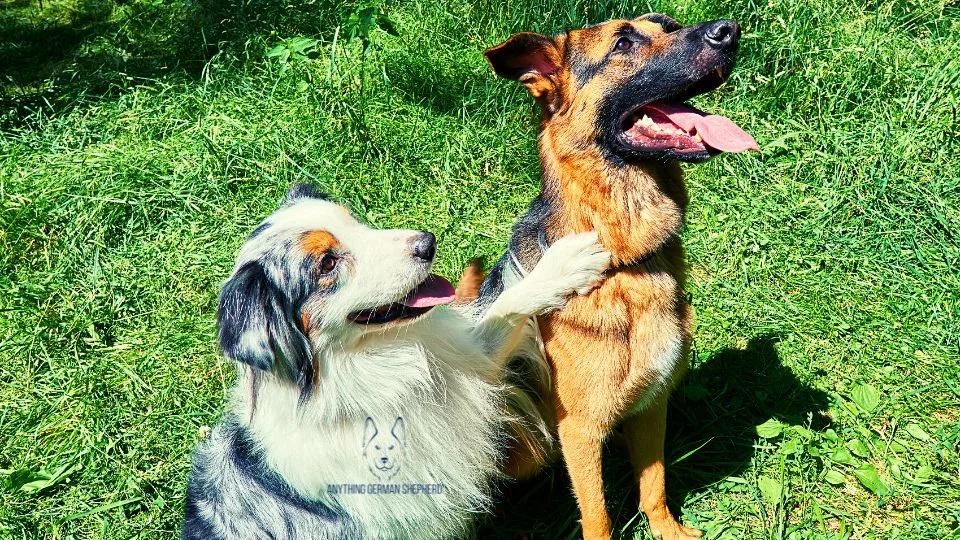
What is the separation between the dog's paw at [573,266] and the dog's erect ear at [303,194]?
97 centimetres

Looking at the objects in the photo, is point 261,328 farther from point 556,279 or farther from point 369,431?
point 556,279

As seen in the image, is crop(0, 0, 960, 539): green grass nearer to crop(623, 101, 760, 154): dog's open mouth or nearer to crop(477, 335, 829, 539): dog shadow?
crop(477, 335, 829, 539): dog shadow

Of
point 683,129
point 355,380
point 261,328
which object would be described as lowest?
point 355,380

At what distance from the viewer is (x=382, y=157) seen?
4.96 metres

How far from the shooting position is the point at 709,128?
2.66 meters

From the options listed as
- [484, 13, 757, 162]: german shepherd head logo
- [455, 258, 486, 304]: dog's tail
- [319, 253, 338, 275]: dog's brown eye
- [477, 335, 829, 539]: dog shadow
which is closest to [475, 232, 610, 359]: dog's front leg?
[484, 13, 757, 162]: german shepherd head logo

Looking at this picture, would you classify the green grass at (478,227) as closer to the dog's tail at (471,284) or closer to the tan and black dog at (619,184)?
the tan and black dog at (619,184)

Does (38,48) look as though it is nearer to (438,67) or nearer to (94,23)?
(94,23)

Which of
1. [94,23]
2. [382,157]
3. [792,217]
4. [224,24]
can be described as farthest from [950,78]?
[94,23]

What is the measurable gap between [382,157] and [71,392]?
93.4 inches

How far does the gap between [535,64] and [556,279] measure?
863 mm

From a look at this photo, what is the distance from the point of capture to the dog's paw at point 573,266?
2.60 m

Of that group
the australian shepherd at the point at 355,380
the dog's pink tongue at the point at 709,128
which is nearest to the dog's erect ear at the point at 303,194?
the australian shepherd at the point at 355,380

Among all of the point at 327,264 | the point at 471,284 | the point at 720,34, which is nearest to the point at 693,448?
the point at 471,284
